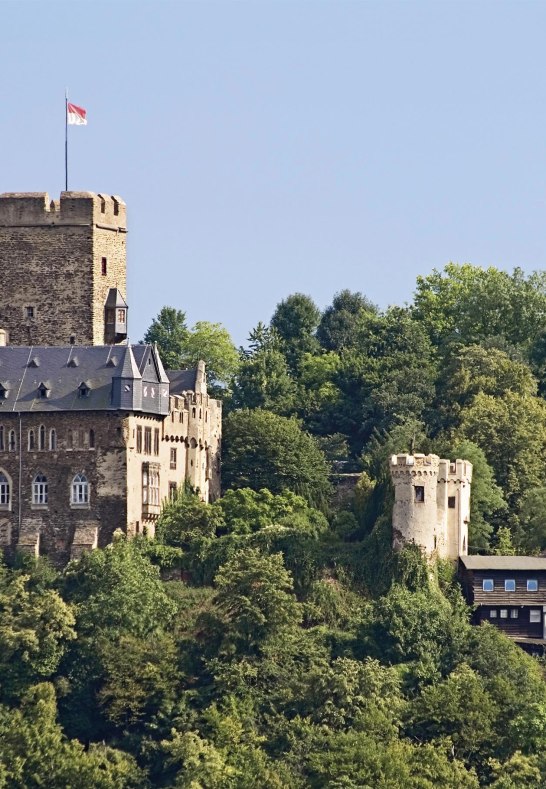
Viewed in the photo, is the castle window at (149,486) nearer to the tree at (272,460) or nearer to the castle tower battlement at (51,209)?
the tree at (272,460)

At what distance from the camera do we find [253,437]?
379 ft

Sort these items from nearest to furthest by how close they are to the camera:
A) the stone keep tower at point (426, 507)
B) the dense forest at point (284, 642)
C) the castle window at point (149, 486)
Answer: the dense forest at point (284, 642)
the stone keep tower at point (426, 507)
the castle window at point (149, 486)

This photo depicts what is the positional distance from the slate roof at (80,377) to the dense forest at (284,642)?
4443 mm

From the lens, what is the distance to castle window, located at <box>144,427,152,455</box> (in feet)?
361

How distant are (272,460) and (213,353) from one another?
18.1m

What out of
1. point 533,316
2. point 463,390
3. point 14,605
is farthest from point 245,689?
point 533,316

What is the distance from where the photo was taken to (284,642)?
10506cm

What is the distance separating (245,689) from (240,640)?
2.03m

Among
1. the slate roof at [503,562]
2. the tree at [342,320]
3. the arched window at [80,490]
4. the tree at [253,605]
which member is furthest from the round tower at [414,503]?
the tree at [342,320]

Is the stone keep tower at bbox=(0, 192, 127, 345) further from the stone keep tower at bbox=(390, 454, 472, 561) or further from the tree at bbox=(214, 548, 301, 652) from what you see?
the stone keep tower at bbox=(390, 454, 472, 561)

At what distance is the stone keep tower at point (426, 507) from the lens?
350 ft

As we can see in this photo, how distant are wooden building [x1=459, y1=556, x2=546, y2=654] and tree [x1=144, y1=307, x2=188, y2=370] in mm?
27011

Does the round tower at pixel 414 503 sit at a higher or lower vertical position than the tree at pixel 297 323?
lower

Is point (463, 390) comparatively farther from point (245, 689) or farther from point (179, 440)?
point (245, 689)
